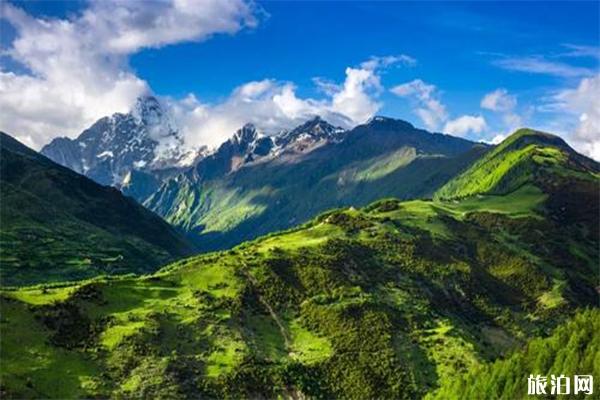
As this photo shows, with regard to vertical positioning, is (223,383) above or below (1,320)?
below

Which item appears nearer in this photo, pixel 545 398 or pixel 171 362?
pixel 545 398

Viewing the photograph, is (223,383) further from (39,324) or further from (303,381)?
(39,324)

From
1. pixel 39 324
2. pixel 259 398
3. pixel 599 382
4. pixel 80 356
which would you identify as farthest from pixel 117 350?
pixel 599 382

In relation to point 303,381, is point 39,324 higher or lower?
higher

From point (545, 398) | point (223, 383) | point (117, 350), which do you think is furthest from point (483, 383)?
point (117, 350)

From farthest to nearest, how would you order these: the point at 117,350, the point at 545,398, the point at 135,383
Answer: the point at 117,350 < the point at 135,383 < the point at 545,398

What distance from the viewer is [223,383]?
615 feet

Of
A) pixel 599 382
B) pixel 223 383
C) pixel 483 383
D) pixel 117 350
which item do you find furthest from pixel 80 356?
pixel 599 382

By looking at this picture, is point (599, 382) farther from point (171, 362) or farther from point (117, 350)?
point (117, 350)

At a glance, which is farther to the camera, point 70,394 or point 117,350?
point 117,350

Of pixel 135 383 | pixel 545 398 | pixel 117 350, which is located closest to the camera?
pixel 545 398

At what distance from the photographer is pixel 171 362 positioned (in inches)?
7584

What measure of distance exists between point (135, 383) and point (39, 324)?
3438cm

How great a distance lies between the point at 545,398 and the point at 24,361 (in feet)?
403
